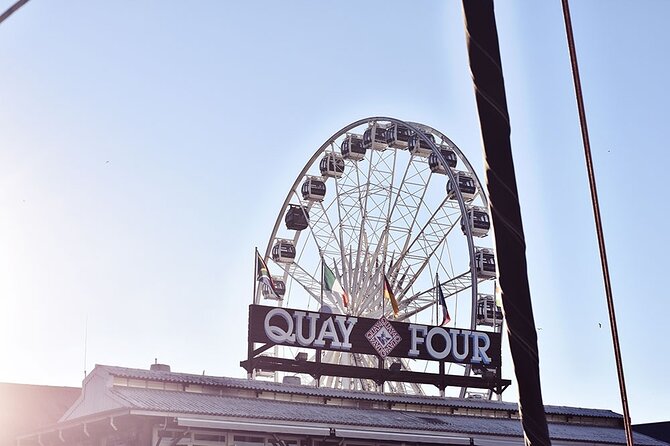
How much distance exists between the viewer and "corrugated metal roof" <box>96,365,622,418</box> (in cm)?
4525

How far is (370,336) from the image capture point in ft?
193

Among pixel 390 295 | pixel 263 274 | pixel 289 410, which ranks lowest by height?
pixel 289 410

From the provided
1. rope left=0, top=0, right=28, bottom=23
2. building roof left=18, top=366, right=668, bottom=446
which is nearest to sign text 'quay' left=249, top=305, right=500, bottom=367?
building roof left=18, top=366, right=668, bottom=446

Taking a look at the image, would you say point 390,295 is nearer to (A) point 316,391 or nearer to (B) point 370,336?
(B) point 370,336

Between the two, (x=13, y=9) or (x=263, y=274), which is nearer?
(x=13, y=9)

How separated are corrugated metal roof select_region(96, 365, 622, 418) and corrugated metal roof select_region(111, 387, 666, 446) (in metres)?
0.83

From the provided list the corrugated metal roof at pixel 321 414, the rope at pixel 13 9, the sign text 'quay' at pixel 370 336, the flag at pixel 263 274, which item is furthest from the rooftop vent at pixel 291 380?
the rope at pixel 13 9

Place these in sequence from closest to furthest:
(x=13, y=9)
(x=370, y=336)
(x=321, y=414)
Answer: (x=13, y=9)
(x=321, y=414)
(x=370, y=336)

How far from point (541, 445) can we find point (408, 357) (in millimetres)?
51680

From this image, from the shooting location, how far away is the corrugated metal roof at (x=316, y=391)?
4525cm

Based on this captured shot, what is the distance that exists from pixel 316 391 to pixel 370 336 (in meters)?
8.63

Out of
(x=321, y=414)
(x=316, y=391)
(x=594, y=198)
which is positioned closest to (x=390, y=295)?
(x=316, y=391)

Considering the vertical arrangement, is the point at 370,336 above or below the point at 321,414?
above

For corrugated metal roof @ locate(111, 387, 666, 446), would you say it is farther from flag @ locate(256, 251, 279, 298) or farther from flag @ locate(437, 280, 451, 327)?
flag @ locate(256, 251, 279, 298)
